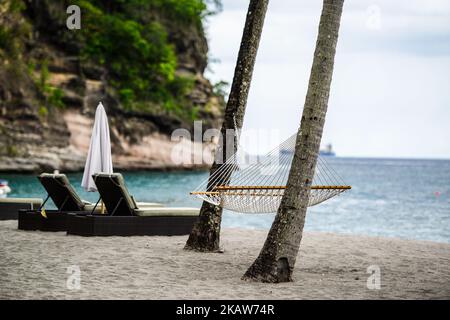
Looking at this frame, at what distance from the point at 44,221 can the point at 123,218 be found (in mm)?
→ 1553

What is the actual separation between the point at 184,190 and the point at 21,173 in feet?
32.7

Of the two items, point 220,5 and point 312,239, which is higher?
point 220,5

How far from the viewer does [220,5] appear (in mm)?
78562

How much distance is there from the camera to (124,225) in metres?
13.0

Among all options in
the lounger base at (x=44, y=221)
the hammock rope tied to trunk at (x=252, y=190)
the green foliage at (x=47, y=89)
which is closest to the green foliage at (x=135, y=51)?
the green foliage at (x=47, y=89)

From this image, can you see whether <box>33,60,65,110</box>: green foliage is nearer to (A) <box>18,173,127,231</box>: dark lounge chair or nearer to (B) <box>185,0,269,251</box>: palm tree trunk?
(A) <box>18,173,127,231</box>: dark lounge chair

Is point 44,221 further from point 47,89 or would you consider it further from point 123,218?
point 47,89

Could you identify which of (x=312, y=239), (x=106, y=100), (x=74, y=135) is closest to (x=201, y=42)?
(x=106, y=100)

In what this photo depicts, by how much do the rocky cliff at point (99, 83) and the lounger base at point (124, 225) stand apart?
36427mm

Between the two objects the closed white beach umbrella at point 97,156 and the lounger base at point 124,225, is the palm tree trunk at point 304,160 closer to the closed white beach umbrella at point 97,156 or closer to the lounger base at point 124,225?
the lounger base at point 124,225

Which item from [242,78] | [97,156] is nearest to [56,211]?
[97,156]

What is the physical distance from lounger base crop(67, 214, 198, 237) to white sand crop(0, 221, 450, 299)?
26 centimetres

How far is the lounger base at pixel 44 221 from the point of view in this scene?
13680 mm
